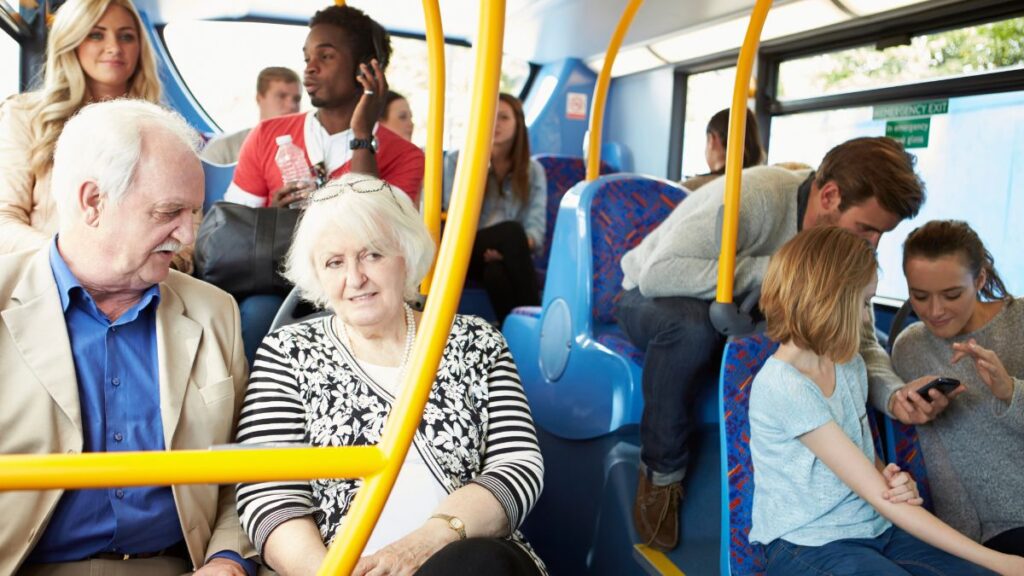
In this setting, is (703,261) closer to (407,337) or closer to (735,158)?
(735,158)

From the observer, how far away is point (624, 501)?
2633 millimetres

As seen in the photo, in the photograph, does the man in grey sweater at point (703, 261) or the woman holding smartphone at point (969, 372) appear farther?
the man in grey sweater at point (703, 261)

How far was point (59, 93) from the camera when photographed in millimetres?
2373

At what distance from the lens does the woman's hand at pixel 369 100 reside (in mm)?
2623

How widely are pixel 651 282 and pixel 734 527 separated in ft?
2.76

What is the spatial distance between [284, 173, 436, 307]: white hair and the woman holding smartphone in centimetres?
121

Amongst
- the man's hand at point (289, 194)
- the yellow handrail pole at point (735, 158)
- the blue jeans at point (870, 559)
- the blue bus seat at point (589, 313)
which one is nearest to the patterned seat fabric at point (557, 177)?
the blue bus seat at point (589, 313)

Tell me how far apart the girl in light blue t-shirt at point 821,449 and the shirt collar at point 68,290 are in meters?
1.24

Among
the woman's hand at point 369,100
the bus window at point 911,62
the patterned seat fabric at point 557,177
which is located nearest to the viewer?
the woman's hand at point 369,100

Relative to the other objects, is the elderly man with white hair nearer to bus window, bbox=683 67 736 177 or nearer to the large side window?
the large side window

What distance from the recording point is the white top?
1654 millimetres

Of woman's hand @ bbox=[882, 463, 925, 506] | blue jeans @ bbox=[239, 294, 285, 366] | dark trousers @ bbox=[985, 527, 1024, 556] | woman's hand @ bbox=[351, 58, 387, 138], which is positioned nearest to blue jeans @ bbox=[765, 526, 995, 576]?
woman's hand @ bbox=[882, 463, 925, 506]

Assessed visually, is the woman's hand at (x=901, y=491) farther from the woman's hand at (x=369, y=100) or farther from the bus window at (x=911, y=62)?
the bus window at (x=911, y=62)

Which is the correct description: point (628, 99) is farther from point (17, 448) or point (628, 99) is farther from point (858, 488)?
point (17, 448)
